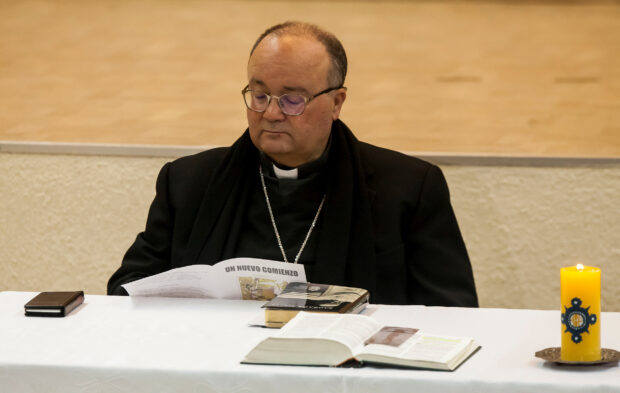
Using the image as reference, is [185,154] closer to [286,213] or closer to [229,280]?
[286,213]

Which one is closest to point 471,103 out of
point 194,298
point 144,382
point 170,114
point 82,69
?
point 170,114

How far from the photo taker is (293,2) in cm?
855

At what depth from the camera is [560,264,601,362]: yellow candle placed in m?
1.73

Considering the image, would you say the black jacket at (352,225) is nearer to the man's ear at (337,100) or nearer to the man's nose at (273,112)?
the man's ear at (337,100)

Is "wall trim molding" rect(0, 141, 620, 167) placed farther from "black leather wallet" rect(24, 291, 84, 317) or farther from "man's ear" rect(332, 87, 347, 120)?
"black leather wallet" rect(24, 291, 84, 317)

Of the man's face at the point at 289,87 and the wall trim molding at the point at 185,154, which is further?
the wall trim molding at the point at 185,154

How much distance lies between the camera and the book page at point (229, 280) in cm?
228

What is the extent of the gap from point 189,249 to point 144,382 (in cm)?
102

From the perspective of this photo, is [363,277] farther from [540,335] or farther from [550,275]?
[550,275]

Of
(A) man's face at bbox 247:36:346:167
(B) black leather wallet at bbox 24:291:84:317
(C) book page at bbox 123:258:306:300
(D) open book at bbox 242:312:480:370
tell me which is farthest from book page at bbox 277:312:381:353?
(A) man's face at bbox 247:36:346:167

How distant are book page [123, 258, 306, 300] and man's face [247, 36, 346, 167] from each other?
0.53 meters

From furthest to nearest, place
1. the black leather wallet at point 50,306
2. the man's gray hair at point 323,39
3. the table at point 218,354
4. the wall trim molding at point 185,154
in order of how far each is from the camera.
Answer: the wall trim molding at point 185,154 < the man's gray hair at point 323,39 < the black leather wallet at point 50,306 < the table at point 218,354

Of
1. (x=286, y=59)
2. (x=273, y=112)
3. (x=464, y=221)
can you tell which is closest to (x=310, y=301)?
(x=273, y=112)

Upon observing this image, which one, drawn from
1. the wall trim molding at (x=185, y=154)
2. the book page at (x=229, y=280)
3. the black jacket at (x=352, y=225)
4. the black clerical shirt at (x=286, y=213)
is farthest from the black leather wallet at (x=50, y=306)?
the wall trim molding at (x=185, y=154)
